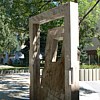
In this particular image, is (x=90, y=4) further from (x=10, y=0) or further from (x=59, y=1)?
(x=10, y=0)

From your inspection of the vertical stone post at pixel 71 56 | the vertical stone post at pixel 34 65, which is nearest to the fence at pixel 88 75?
the vertical stone post at pixel 34 65

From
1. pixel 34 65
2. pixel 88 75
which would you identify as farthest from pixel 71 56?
pixel 88 75

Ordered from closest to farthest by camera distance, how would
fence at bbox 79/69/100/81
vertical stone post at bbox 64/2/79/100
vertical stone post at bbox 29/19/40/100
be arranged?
vertical stone post at bbox 64/2/79/100
vertical stone post at bbox 29/19/40/100
fence at bbox 79/69/100/81

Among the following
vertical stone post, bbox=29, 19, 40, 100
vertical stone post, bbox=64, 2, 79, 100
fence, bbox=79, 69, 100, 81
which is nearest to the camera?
vertical stone post, bbox=64, 2, 79, 100

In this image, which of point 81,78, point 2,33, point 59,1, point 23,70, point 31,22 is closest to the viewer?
point 31,22

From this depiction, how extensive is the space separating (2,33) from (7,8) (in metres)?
12.2

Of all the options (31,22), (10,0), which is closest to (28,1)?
(10,0)

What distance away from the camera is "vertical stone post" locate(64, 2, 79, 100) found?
23.6 feet

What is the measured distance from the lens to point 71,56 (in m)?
7.23

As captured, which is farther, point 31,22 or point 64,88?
point 31,22

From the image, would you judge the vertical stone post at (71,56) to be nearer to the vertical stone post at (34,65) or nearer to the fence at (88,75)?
the vertical stone post at (34,65)

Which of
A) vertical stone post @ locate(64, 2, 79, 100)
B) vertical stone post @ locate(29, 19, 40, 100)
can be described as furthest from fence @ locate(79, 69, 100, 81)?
vertical stone post @ locate(64, 2, 79, 100)

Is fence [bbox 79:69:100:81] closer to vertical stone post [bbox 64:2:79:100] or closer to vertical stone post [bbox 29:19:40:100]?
vertical stone post [bbox 29:19:40:100]

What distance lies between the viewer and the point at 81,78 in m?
18.3
